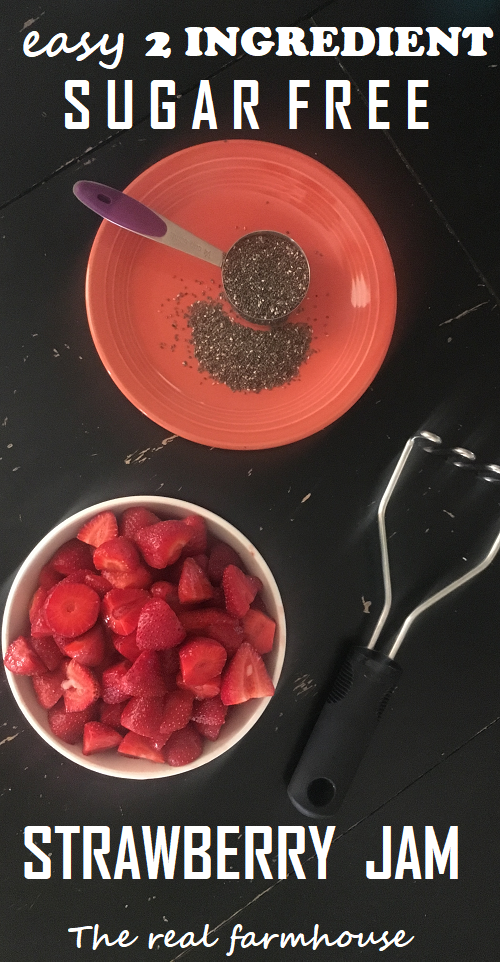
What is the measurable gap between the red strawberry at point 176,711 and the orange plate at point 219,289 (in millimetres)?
331

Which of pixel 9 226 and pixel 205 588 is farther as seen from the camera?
pixel 9 226

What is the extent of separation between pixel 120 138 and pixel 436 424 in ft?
2.08

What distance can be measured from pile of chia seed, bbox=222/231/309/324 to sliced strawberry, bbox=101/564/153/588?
379 mm

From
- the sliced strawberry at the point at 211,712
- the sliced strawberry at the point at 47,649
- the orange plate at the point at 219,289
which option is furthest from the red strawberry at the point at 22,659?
the orange plate at the point at 219,289

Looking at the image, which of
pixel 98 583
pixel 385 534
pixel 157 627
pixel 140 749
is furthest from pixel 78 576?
pixel 385 534

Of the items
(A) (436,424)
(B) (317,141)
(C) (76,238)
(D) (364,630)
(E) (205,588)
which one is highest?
(B) (317,141)

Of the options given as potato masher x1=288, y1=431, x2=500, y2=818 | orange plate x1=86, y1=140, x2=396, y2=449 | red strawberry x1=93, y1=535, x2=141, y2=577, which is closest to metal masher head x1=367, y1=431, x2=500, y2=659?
potato masher x1=288, y1=431, x2=500, y2=818

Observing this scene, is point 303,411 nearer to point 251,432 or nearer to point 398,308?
point 251,432

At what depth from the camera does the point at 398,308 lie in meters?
0.95

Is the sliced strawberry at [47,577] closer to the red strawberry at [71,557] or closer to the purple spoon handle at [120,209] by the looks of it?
the red strawberry at [71,557]

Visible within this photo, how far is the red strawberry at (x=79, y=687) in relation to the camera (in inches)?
31.7

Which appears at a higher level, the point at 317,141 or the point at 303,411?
the point at 317,141

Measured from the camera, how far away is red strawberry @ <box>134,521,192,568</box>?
81cm

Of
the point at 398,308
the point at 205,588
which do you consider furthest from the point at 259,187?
the point at 205,588
